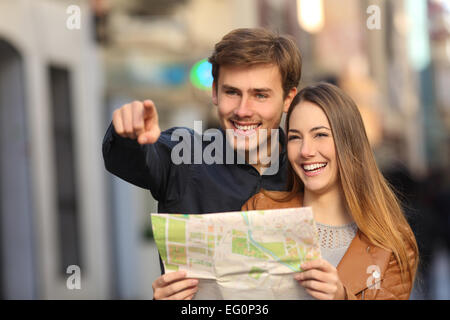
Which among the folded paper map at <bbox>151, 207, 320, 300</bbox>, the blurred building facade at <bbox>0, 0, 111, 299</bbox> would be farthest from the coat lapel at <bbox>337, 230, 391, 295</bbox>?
the blurred building facade at <bbox>0, 0, 111, 299</bbox>

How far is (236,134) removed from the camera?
258cm

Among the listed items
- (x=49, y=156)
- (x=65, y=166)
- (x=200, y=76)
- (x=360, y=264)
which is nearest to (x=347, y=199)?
(x=360, y=264)

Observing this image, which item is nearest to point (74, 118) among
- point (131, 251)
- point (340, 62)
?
point (131, 251)

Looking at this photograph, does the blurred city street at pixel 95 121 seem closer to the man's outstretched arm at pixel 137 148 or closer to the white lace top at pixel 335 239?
the white lace top at pixel 335 239

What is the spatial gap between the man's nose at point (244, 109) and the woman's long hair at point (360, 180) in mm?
141

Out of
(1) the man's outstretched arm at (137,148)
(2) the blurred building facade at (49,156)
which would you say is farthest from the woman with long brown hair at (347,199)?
(2) the blurred building facade at (49,156)

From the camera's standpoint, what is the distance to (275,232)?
87.3 inches

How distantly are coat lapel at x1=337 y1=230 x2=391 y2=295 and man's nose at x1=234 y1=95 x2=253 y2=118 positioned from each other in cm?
55

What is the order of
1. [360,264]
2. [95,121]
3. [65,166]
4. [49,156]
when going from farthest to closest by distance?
[95,121]
[65,166]
[49,156]
[360,264]

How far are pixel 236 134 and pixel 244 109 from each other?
102mm

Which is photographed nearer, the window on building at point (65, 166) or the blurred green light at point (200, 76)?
the window on building at point (65, 166)

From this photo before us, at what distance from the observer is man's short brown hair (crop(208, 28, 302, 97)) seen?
252 centimetres

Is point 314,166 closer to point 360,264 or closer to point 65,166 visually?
point 360,264

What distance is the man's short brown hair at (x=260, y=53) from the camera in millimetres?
2523
